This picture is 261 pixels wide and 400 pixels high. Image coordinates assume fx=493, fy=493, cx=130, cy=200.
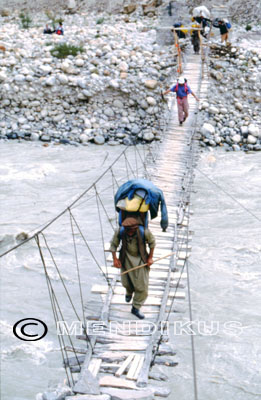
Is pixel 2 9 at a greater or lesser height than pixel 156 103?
greater

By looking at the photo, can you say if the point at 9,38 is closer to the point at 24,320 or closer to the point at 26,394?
the point at 24,320

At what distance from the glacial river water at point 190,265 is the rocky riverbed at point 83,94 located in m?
0.59

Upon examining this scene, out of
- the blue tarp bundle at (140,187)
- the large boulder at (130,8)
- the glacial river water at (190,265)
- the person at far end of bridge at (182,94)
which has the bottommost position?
the glacial river water at (190,265)

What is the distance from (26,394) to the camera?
374 cm

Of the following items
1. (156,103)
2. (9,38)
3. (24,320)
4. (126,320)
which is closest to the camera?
(126,320)

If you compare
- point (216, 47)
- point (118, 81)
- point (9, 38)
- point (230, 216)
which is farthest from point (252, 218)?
point (9, 38)

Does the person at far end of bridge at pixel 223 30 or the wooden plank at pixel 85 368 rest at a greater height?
the person at far end of bridge at pixel 223 30

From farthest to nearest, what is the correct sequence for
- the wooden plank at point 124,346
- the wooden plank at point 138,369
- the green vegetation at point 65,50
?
1. the green vegetation at point 65,50
2. the wooden plank at point 124,346
3. the wooden plank at point 138,369

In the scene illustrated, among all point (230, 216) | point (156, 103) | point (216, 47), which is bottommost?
point (230, 216)

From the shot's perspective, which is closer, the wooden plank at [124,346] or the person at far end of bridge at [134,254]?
the wooden plank at [124,346]

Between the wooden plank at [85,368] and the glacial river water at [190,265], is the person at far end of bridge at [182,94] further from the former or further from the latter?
the wooden plank at [85,368]

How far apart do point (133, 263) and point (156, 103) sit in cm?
704

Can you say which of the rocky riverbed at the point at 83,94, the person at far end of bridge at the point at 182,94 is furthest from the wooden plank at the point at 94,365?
the rocky riverbed at the point at 83,94

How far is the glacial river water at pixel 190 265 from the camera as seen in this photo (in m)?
4.00
